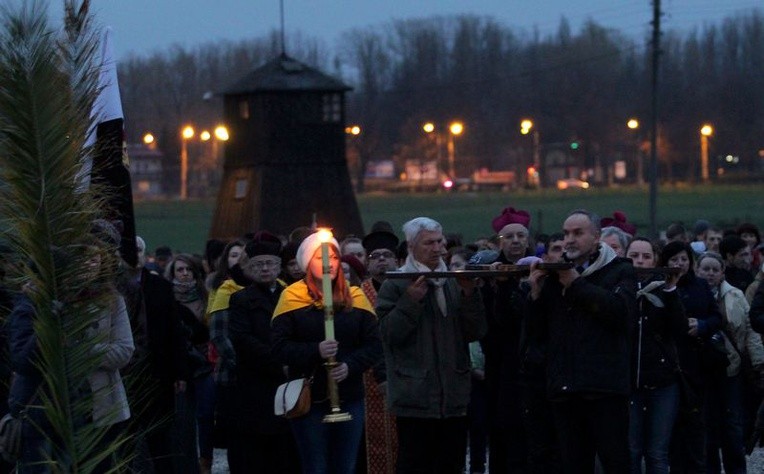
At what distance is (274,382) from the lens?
9.41m

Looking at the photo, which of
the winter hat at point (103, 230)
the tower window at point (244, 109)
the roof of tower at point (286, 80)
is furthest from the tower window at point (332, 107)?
the winter hat at point (103, 230)

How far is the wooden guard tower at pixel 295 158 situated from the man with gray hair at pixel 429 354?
1233 inches

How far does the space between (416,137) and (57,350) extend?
373 feet

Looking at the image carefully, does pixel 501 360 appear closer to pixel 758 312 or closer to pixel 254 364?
pixel 758 312

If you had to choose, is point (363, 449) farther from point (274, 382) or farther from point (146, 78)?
point (146, 78)

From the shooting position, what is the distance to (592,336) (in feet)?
25.3

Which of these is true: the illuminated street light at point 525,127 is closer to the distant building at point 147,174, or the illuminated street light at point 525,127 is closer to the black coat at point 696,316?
the distant building at point 147,174

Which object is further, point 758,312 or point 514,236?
point 514,236

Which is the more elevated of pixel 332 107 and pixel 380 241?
pixel 332 107

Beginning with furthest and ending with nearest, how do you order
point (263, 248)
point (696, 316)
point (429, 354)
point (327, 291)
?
point (696, 316) < point (263, 248) < point (429, 354) < point (327, 291)

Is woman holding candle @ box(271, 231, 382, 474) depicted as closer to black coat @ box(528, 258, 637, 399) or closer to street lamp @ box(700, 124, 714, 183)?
black coat @ box(528, 258, 637, 399)

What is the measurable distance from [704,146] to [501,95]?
74.3 feet

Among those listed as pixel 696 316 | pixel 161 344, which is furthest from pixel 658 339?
pixel 161 344

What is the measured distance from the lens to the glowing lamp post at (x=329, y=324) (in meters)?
7.60
